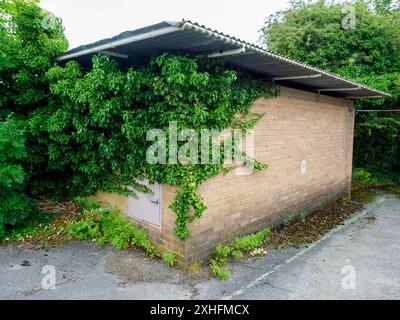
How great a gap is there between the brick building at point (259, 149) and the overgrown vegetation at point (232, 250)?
15cm

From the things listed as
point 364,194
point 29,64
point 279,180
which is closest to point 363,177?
point 364,194

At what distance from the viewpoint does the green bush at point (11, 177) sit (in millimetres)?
5223

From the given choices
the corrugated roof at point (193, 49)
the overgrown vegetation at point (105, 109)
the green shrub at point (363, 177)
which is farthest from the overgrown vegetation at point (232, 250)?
the green shrub at point (363, 177)

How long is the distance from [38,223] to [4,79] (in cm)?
312

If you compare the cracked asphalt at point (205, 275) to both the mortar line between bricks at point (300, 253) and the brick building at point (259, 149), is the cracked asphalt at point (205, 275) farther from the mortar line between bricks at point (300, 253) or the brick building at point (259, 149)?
the brick building at point (259, 149)

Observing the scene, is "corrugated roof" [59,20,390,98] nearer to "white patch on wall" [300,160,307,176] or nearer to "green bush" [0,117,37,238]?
"green bush" [0,117,37,238]

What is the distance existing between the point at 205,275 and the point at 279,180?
3.07 meters

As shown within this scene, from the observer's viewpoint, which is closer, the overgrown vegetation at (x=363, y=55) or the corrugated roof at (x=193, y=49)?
the corrugated roof at (x=193, y=49)

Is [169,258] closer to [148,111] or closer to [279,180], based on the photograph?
[148,111]

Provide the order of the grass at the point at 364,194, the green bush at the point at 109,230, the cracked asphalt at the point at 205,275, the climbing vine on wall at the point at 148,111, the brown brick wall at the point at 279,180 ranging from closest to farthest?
1. the cracked asphalt at the point at 205,275
2. the climbing vine on wall at the point at 148,111
3. the brown brick wall at the point at 279,180
4. the green bush at the point at 109,230
5. the grass at the point at 364,194

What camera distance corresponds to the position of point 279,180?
22.2ft

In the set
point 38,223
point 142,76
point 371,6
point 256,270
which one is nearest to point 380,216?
point 256,270
